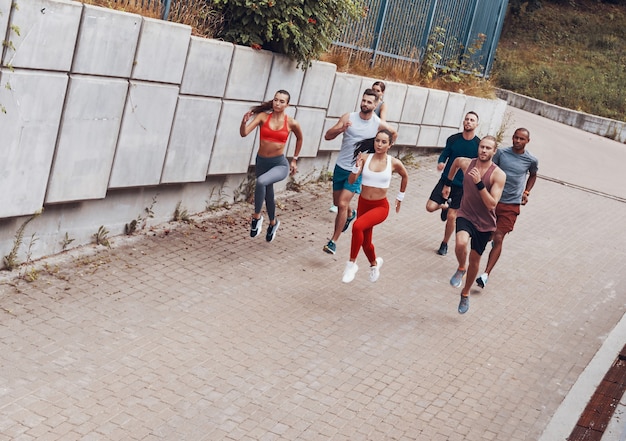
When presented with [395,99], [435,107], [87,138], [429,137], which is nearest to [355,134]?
[87,138]

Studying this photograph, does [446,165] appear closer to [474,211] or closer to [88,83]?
[474,211]

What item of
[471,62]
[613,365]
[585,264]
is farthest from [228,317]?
[471,62]

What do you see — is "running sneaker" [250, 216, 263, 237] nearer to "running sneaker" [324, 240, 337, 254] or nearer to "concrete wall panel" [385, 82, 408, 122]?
"running sneaker" [324, 240, 337, 254]

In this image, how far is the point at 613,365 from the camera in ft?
31.0

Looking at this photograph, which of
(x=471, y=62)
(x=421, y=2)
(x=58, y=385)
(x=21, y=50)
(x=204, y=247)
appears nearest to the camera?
(x=58, y=385)

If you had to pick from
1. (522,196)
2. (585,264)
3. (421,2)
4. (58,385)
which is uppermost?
(421,2)

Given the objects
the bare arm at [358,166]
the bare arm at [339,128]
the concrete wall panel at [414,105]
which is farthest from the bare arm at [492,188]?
the concrete wall panel at [414,105]

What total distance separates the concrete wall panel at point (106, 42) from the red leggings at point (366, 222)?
2.78 metres

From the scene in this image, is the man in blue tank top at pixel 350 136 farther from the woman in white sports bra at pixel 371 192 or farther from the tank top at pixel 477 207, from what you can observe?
the tank top at pixel 477 207

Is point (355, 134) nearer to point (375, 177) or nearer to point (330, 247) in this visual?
point (330, 247)

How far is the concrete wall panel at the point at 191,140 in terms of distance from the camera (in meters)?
10.8

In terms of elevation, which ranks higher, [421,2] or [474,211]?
[421,2]

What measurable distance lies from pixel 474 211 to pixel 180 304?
3.21 m

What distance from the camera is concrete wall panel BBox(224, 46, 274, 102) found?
11.5 metres
